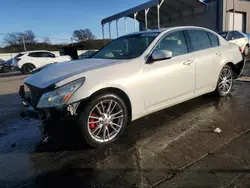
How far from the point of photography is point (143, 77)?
3.49 metres

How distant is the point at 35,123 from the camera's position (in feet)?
14.6

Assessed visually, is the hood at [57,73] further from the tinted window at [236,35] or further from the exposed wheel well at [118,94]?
the tinted window at [236,35]

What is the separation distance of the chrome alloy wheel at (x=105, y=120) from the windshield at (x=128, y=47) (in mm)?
939

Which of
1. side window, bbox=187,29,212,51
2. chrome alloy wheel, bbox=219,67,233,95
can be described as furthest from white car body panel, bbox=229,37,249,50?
side window, bbox=187,29,212,51

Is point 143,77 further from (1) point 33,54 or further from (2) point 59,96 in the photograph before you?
(1) point 33,54

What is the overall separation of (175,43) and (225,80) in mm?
1774

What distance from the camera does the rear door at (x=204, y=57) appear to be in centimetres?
438

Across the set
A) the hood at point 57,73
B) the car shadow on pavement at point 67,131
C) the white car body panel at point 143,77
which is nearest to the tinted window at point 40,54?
the car shadow on pavement at point 67,131

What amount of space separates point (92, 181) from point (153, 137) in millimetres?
1280

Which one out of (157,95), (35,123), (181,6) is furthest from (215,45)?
(181,6)

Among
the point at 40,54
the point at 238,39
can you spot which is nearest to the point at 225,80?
the point at 238,39

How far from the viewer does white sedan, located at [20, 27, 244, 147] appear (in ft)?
9.68

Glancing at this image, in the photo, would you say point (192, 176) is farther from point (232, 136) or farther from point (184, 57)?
point (184, 57)

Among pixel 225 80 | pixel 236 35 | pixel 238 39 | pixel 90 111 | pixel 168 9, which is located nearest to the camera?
pixel 90 111
